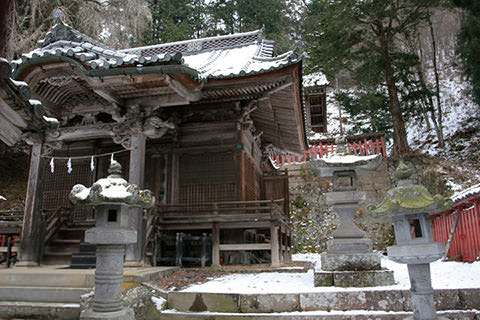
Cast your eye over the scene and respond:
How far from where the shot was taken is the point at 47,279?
5.98m

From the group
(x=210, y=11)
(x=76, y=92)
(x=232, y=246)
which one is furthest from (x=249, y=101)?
(x=210, y=11)

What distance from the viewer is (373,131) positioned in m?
24.1

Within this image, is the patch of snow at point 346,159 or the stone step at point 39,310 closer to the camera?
the stone step at point 39,310

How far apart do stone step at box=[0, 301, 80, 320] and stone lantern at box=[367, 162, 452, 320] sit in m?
4.57

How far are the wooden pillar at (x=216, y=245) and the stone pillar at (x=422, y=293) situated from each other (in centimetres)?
509

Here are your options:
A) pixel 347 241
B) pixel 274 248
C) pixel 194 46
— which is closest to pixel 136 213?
pixel 274 248

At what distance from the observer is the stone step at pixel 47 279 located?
5793mm

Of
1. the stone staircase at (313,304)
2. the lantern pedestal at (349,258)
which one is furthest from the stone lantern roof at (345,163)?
the stone staircase at (313,304)

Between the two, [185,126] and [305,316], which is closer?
[305,316]

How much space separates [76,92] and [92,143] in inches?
82.0

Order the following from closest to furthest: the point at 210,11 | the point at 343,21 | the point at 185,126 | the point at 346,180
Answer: the point at 346,180, the point at 185,126, the point at 343,21, the point at 210,11

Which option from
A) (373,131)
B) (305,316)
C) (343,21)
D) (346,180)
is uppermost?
(343,21)

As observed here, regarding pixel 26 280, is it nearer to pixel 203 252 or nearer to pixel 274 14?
pixel 203 252

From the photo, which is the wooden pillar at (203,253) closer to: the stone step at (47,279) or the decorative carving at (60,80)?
the stone step at (47,279)
